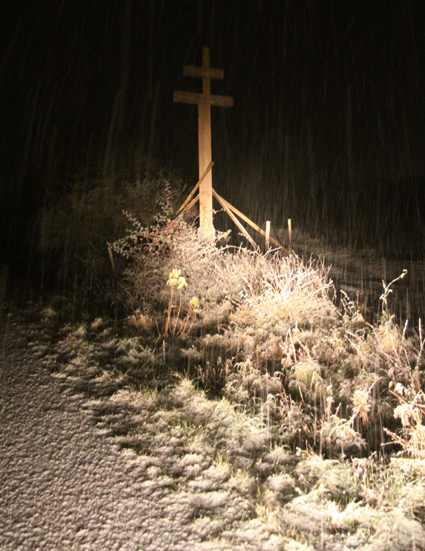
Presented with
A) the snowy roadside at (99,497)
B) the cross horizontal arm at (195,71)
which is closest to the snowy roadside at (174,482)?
the snowy roadside at (99,497)

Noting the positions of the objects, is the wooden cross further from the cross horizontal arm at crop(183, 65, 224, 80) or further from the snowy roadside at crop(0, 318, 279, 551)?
the snowy roadside at crop(0, 318, 279, 551)

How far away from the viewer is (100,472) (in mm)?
3176

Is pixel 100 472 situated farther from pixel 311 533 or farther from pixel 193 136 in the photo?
pixel 193 136

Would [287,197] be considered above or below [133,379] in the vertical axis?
above

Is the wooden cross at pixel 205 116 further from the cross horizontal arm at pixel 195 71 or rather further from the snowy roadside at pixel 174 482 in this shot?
the snowy roadside at pixel 174 482

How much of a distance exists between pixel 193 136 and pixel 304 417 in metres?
17.9

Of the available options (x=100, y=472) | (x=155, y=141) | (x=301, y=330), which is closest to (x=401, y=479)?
(x=100, y=472)

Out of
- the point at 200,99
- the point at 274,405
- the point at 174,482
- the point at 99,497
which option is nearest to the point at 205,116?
the point at 200,99

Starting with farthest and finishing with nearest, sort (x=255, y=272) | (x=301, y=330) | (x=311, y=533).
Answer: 1. (x=255, y=272)
2. (x=301, y=330)
3. (x=311, y=533)

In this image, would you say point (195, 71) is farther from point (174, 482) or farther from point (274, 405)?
point (174, 482)

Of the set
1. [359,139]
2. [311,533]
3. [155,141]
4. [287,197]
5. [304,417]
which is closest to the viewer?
[311,533]

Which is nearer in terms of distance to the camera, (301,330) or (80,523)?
(80,523)

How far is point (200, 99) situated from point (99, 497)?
779 cm

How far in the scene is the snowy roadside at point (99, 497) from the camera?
259 cm
